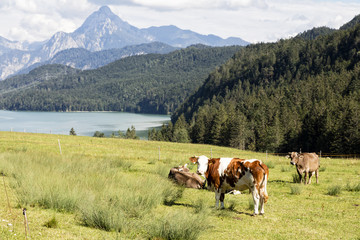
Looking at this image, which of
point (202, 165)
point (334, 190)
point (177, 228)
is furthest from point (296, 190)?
point (177, 228)

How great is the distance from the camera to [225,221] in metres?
10.6

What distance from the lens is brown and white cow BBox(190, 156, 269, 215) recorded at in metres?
11.0

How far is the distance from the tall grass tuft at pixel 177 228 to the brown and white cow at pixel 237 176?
320 centimetres

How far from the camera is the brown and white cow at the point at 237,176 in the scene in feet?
36.1

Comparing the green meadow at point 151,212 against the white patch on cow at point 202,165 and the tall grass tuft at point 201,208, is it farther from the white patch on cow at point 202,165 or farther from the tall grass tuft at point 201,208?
the white patch on cow at point 202,165

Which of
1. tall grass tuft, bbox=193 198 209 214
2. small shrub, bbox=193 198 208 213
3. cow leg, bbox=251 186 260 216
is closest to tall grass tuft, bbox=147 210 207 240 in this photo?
tall grass tuft, bbox=193 198 209 214

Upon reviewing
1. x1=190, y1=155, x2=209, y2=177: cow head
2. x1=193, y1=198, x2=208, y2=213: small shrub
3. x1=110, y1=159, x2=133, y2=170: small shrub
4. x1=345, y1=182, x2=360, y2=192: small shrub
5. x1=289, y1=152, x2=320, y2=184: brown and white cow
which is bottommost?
x1=110, y1=159, x2=133, y2=170: small shrub

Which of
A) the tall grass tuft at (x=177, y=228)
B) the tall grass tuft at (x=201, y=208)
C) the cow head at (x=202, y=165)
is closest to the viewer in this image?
the tall grass tuft at (x=177, y=228)

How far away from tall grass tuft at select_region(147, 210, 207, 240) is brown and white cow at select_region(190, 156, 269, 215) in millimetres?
3199

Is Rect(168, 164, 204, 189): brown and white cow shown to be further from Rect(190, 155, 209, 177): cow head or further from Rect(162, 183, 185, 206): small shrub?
Rect(190, 155, 209, 177): cow head

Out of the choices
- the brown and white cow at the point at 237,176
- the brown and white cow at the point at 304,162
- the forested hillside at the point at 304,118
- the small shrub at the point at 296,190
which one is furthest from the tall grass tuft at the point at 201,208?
the forested hillside at the point at 304,118

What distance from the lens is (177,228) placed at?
8188 millimetres

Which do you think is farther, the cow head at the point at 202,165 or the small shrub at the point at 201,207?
the cow head at the point at 202,165

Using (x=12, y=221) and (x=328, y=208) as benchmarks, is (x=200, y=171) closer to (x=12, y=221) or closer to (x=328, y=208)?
(x=328, y=208)
